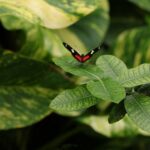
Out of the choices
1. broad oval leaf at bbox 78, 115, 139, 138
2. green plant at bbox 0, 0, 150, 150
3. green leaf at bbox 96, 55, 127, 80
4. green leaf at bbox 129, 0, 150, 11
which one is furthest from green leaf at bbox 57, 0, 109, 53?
green leaf at bbox 96, 55, 127, 80

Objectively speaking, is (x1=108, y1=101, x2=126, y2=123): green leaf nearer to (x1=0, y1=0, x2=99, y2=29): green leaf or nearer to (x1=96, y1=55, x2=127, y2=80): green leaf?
(x1=96, y1=55, x2=127, y2=80): green leaf

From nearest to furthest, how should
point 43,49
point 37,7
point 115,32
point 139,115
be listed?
point 139,115
point 37,7
point 43,49
point 115,32

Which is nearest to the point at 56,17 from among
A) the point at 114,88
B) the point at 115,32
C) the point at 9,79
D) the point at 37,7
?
the point at 37,7

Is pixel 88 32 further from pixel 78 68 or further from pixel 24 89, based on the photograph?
pixel 78 68

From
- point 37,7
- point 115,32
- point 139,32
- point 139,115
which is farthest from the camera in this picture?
point 115,32

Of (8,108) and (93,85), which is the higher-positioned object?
(93,85)

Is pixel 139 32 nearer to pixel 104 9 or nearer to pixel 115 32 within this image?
pixel 104 9
